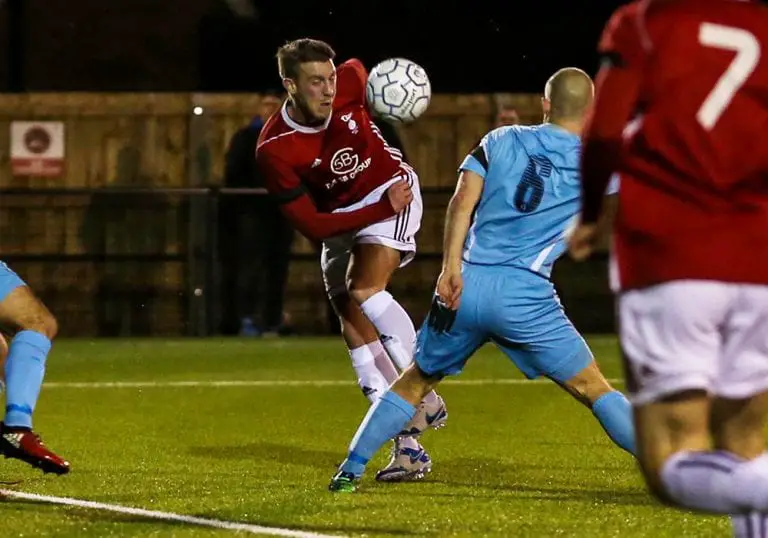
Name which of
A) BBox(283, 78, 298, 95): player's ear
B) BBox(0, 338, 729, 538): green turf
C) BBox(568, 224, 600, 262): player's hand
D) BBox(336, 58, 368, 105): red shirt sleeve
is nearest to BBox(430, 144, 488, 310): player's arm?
BBox(0, 338, 729, 538): green turf

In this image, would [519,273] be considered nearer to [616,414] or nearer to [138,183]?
[616,414]

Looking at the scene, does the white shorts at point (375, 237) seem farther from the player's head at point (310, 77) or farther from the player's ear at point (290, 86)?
the player's ear at point (290, 86)

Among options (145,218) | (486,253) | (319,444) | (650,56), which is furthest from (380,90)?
(145,218)

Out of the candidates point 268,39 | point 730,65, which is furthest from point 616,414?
point 268,39

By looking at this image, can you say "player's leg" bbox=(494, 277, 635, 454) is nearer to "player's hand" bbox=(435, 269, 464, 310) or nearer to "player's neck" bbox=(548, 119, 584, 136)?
"player's hand" bbox=(435, 269, 464, 310)

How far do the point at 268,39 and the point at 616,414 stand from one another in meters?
16.5

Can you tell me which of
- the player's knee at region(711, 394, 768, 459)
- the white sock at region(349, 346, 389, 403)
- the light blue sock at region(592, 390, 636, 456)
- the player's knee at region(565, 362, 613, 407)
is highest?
the player's knee at region(711, 394, 768, 459)

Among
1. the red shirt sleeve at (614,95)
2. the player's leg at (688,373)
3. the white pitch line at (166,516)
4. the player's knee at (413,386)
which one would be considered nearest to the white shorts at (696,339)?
the player's leg at (688,373)

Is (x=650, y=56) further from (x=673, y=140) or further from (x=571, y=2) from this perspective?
(x=571, y=2)

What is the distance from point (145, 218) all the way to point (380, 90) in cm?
889

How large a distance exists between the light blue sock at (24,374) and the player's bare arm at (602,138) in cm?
310

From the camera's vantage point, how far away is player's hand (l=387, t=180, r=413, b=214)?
7.49 m

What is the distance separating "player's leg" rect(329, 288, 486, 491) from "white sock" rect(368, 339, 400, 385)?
123 cm

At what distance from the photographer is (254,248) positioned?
1648cm
